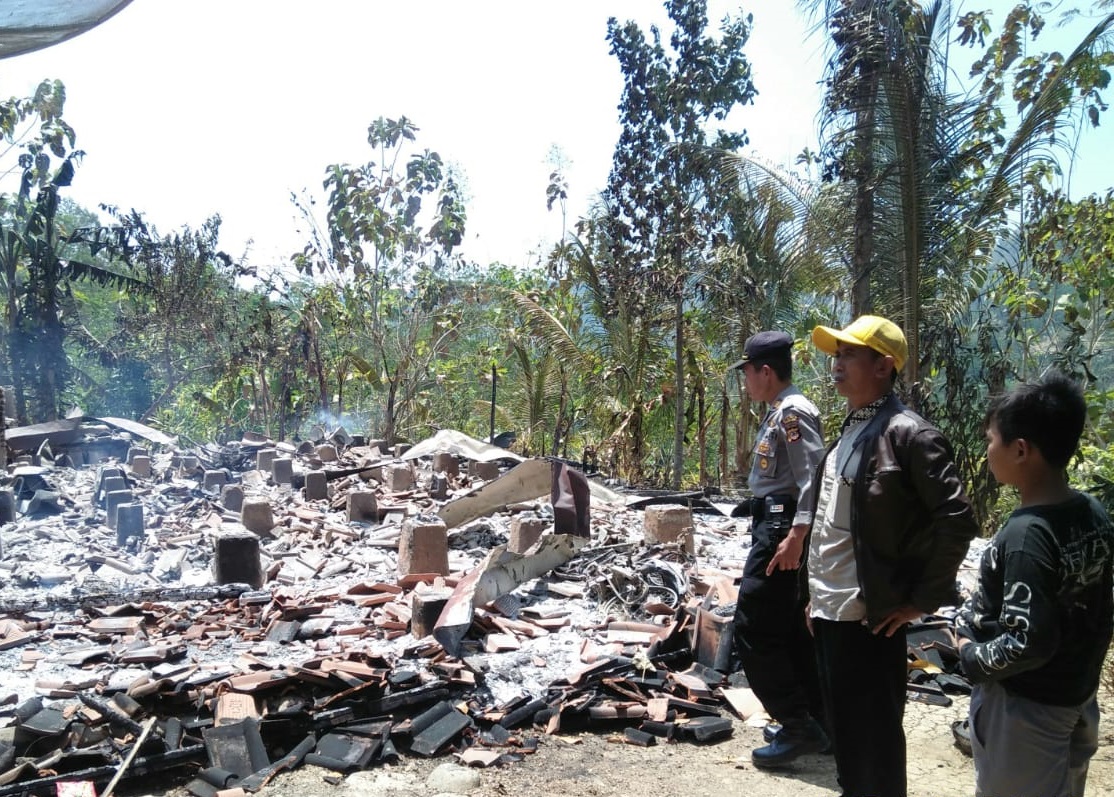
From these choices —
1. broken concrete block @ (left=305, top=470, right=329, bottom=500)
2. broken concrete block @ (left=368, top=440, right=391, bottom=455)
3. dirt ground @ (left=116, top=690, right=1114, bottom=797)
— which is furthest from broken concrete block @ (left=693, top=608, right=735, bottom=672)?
broken concrete block @ (left=368, top=440, right=391, bottom=455)

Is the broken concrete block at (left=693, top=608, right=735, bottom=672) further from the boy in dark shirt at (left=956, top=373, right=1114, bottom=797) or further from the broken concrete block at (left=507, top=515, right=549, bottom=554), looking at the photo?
the boy in dark shirt at (left=956, top=373, right=1114, bottom=797)

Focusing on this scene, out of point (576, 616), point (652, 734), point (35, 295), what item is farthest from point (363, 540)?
point (35, 295)

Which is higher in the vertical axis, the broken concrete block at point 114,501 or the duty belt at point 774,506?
the duty belt at point 774,506

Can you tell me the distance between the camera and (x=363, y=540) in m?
8.55

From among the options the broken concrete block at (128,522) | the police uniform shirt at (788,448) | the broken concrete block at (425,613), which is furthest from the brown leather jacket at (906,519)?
the broken concrete block at (128,522)

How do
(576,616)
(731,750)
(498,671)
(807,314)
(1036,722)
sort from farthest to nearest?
(807,314) → (576,616) → (498,671) → (731,750) → (1036,722)

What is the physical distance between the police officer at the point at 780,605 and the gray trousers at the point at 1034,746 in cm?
153

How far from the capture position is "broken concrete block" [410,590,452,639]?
5.54 metres

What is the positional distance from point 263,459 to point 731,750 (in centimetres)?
1010

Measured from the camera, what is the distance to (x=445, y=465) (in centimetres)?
1168

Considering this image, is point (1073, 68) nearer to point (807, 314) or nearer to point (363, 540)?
point (807, 314)

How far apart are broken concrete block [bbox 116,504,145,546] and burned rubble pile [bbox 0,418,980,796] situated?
1.3 inches

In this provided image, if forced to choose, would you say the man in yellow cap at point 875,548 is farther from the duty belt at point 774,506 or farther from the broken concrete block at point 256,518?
the broken concrete block at point 256,518

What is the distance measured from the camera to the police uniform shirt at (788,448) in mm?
3914
